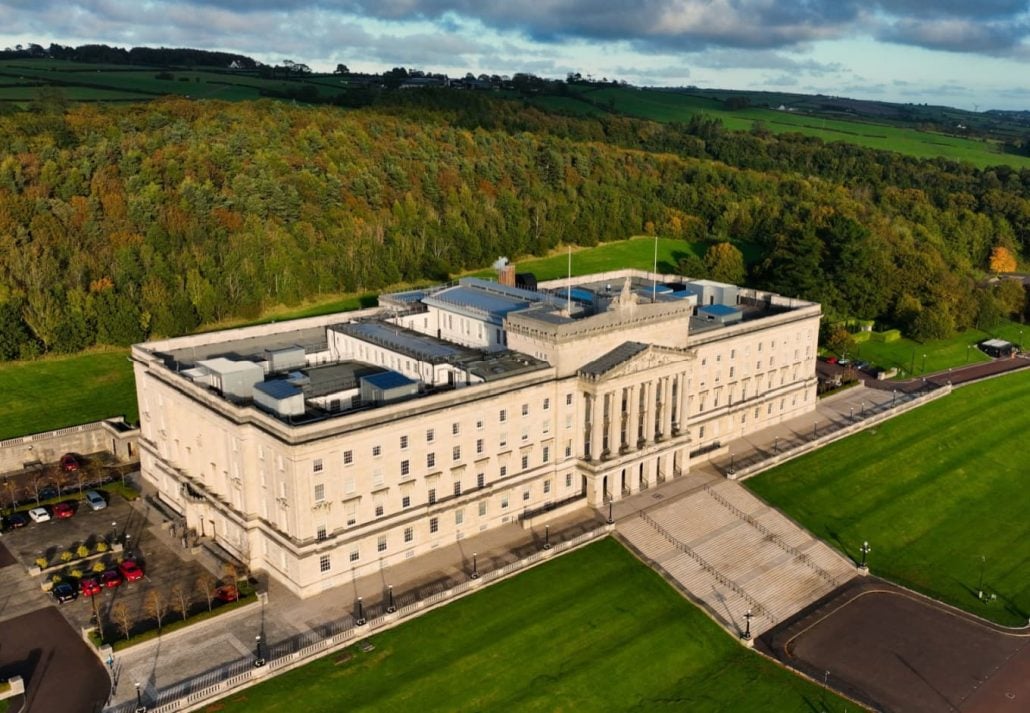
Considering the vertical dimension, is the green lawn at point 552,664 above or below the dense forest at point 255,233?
below

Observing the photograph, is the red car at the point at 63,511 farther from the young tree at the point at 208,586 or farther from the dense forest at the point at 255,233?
the dense forest at the point at 255,233

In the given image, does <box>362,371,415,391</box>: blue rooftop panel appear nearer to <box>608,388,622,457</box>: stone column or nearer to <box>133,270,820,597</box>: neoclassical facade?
<box>133,270,820,597</box>: neoclassical facade

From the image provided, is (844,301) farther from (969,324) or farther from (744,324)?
(744,324)

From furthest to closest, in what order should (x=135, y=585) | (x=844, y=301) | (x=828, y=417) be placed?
(x=844, y=301)
(x=828, y=417)
(x=135, y=585)

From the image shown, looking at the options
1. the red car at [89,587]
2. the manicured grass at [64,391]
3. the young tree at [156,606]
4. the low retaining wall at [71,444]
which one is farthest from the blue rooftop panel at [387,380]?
the manicured grass at [64,391]

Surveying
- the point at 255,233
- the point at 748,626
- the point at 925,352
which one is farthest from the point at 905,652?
the point at 255,233

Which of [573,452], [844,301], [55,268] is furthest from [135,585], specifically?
[844,301]
